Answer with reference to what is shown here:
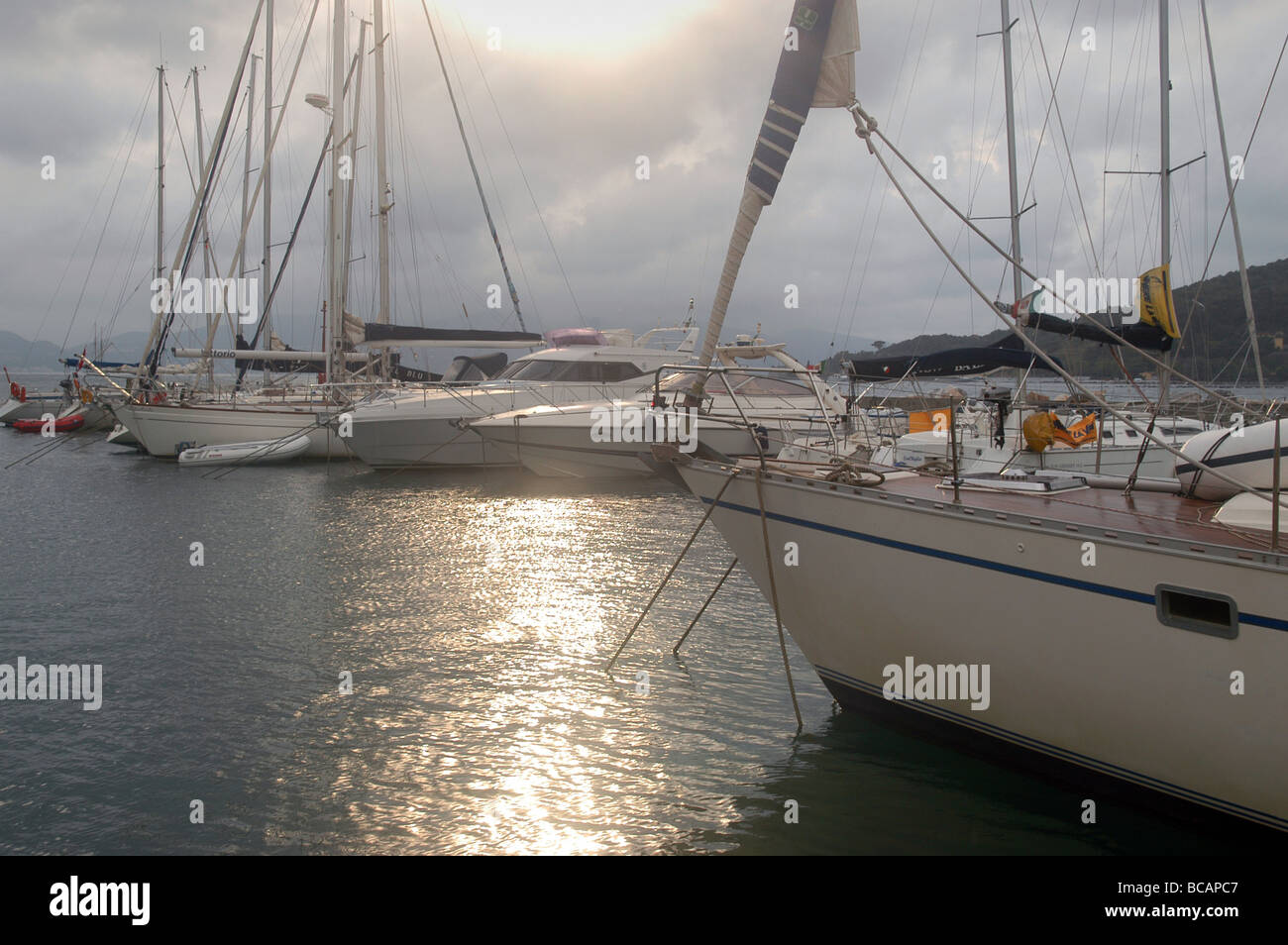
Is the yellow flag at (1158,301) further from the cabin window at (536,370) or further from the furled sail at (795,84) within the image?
the cabin window at (536,370)

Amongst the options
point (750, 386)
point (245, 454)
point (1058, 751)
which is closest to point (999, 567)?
point (1058, 751)

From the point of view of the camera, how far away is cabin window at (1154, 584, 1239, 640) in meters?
4.07

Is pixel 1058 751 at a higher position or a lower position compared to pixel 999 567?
lower

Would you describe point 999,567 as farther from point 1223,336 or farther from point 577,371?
point 1223,336

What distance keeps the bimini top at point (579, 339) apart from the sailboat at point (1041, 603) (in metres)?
19.8

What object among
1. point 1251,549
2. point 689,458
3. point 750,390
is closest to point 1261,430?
point 1251,549

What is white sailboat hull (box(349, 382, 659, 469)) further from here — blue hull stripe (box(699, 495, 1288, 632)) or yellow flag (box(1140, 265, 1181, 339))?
blue hull stripe (box(699, 495, 1288, 632))

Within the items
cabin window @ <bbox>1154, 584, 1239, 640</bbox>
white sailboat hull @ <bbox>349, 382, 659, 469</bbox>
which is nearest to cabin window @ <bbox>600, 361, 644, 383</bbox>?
white sailboat hull @ <bbox>349, 382, 659, 469</bbox>

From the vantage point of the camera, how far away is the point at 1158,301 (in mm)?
A: 12938

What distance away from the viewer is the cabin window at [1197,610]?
13.4 ft

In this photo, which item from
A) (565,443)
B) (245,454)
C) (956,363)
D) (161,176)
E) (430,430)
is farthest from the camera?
(161,176)

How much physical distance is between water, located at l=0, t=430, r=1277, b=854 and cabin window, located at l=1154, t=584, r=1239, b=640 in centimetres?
129

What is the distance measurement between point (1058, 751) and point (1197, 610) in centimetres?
125
